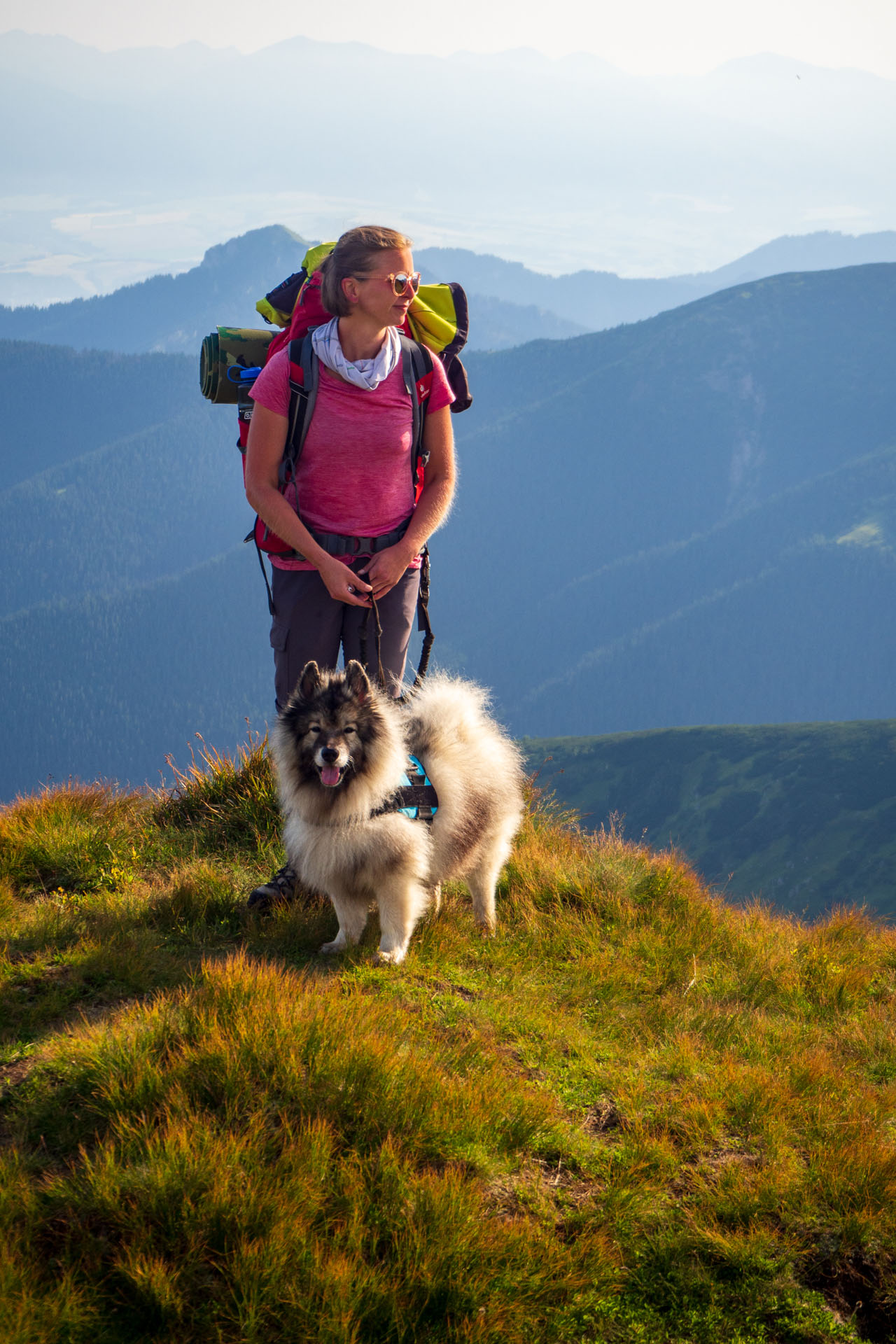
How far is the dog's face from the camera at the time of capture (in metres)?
4.22

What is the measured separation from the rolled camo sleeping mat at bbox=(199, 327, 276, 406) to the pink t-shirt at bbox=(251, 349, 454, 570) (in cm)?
86

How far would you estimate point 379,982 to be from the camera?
440cm

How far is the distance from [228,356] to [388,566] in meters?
1.59

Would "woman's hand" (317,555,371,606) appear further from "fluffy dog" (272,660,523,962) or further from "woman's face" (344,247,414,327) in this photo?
"woman's face" (344,247,414,327)

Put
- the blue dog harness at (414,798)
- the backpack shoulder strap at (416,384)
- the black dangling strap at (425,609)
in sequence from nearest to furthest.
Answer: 1. the backpack shoulder strap at (416,384)
2. the blue dog harness at (414,798)
3. the black dangling strap at (425,609)

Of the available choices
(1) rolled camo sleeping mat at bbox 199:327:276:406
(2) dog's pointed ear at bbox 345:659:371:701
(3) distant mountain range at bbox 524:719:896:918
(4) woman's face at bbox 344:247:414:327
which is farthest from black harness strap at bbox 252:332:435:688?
(3) distant mountain range at bbox 524:719:896:918

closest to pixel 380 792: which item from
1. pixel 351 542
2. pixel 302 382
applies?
pixel 351 542

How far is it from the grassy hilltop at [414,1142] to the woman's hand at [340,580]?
1575mm

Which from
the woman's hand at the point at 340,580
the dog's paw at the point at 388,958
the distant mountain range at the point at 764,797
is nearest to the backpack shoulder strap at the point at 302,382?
the woman's hand at the point at 340,580

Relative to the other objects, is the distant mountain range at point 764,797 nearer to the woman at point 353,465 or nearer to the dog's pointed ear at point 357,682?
the woman at point 353,465

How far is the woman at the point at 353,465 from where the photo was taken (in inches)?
164

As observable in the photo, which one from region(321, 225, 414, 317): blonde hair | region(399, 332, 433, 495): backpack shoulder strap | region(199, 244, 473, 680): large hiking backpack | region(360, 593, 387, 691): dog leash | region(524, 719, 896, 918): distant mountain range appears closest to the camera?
region(321, 225, 414, 317): blonde hair

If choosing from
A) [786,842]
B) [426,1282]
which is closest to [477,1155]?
[426,1282]

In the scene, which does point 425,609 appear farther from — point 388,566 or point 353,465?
point 353,465
